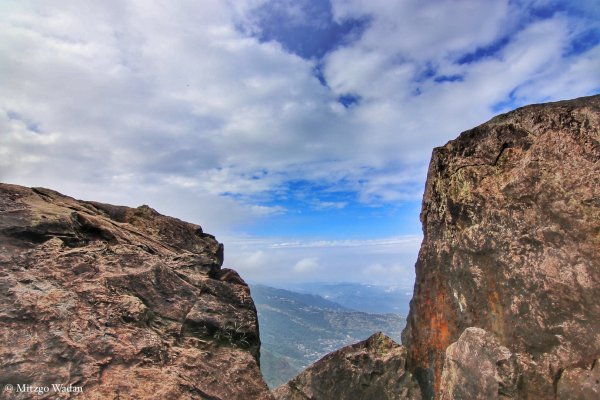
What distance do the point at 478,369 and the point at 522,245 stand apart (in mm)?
4394

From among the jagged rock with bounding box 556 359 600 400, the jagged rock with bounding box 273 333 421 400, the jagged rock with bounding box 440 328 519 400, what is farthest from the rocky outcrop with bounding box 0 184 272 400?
the jagged rock with bounding box 556 359 600 400

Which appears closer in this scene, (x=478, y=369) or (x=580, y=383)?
(x=580, y=383)

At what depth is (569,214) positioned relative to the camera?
1196 cm

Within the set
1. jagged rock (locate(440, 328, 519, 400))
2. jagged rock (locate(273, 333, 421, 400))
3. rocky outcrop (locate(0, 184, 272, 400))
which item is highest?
rocky outcrop (locate(0, 184, 272, 400))

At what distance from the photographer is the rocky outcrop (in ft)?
37.6

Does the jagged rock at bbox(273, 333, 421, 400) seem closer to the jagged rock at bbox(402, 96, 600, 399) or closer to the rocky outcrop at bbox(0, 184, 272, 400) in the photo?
the jagged rock at bbox(402, 96, 600, 399)

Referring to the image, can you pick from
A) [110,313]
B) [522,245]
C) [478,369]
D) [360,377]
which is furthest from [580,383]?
[110,313]

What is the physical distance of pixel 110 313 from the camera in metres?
13.7

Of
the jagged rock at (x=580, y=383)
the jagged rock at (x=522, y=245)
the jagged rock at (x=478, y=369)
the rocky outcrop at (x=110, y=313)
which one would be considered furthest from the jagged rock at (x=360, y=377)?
the jagged rock at (x=580, y=383)

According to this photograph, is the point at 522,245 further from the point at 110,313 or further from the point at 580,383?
the point at 110,313

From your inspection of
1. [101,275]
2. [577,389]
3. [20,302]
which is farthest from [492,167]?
[20,302]

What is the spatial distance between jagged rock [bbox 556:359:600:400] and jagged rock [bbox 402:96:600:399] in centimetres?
22

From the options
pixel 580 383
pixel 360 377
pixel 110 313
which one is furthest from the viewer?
pixel 360 377

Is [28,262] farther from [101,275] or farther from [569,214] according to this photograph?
[569,214]
